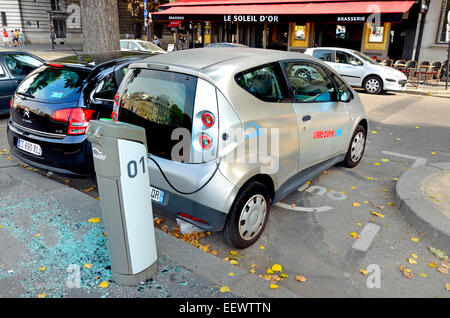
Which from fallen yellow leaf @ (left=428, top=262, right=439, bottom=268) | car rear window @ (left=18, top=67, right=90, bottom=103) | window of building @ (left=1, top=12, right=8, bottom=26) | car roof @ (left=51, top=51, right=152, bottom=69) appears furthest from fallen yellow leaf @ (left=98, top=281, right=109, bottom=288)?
window of building @ (left=1, top=12, right=8, bottom=26)

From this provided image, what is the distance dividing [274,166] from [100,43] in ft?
22.6

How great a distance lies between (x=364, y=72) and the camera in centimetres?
1326

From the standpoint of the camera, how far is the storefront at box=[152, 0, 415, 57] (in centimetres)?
1635

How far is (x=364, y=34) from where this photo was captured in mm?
18562

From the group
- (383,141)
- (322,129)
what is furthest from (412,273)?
(383,141)

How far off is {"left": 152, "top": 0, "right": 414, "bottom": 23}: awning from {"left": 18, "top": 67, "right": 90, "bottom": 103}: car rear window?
14.3 meters

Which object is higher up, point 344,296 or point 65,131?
point 65,131

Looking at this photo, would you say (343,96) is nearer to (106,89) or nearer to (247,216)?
(247,216)

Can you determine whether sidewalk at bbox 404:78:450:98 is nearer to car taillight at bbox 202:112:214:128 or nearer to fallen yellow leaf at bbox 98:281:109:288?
car taillight at bbox 202:112:214:128

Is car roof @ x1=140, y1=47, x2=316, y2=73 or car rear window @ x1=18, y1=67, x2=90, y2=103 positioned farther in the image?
car rear window @ x1=18, y1=67, x2=90, y2=103

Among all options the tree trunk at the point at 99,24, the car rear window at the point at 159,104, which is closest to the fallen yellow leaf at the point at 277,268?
the car rear window at the point at 159,104

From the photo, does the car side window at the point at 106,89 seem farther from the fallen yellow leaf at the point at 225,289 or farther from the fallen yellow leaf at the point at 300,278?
the fallen yellow leaf at the point at 300,278

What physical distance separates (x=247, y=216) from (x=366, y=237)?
1.30m

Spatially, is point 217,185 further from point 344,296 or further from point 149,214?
point 344,296
